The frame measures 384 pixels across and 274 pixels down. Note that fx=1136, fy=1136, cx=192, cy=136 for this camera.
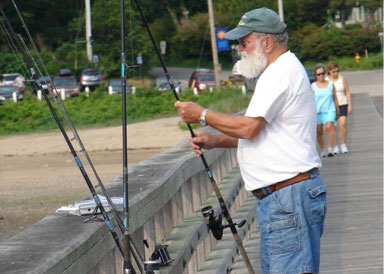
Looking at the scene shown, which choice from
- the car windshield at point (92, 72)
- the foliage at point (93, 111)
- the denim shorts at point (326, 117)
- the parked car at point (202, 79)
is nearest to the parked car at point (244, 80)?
the denim shorts at point (326, 117)

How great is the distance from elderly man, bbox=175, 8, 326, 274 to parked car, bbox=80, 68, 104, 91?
46824 mm

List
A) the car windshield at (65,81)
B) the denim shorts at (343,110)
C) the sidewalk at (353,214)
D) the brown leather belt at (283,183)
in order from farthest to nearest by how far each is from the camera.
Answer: the car windshield at (65,81)
the denim shorts at (343,110)
the sidewalk at (353,214)
the brown leather belt at (283,183)

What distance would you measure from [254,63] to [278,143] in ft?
1.30

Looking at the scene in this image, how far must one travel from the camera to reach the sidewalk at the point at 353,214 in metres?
9.11

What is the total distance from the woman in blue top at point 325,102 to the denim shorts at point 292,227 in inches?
468

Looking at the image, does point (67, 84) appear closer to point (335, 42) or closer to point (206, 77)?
point (206, 77)

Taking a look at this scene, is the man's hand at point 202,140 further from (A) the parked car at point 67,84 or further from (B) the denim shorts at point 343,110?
(A) the parked car at point 67,84

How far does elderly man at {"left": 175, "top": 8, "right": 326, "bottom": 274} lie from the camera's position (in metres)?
5.18

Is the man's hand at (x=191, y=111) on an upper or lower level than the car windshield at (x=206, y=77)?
upper

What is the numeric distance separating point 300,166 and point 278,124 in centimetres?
22

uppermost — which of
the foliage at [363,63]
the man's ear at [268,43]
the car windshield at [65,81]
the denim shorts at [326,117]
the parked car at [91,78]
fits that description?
the man's ear at [268,43]

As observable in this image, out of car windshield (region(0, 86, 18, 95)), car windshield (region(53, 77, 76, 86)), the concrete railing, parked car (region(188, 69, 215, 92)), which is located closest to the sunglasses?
the concrete railing

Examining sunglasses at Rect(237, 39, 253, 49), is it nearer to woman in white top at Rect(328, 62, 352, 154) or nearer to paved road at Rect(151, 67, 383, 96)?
woman in white top at Rect(328, 62, 352, 154)

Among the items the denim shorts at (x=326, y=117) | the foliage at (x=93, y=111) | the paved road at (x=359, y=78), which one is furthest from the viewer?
the paved road at (x=359, y=78)
